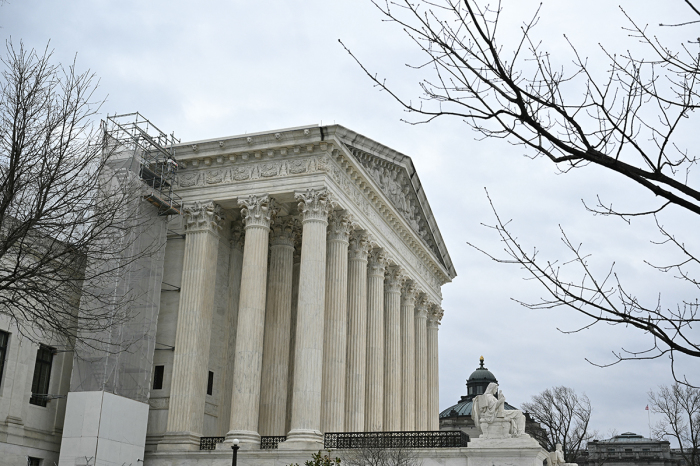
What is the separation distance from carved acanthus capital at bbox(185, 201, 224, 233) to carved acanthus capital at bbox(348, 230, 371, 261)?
23.3 feet

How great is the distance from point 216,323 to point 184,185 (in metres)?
7.12

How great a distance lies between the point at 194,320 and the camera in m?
33.9

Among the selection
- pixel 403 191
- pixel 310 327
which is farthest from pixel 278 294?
pixel 403 191

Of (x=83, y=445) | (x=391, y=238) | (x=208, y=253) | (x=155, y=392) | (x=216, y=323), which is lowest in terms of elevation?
(x=83, y=445)

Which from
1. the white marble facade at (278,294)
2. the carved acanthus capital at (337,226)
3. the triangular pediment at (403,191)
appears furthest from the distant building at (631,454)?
the carved acanthus capital at (337,226)

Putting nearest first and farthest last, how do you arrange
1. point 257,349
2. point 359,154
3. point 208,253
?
point 257,349, point 208,253, point 359,154

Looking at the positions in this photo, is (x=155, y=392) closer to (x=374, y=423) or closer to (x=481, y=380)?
(x=374, y=423)

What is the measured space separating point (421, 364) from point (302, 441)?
18396 mm

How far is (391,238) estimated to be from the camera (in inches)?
1709

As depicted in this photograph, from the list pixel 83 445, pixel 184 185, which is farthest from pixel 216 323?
pixel 83 445

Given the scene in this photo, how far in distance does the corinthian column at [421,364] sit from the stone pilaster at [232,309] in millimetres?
14034

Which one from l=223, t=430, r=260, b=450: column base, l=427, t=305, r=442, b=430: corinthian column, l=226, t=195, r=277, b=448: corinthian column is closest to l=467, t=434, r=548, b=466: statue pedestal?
l=223, t=430, r=260, b=450: column base

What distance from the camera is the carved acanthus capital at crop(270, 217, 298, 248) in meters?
38.4

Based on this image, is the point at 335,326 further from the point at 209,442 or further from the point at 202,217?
the point at 202,217
